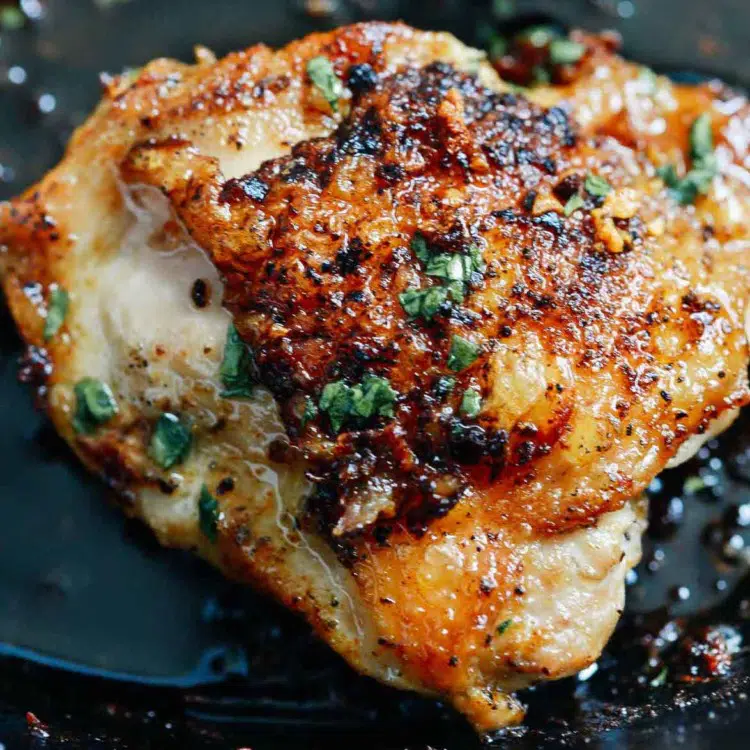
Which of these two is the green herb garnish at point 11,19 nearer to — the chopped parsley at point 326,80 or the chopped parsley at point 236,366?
the chopped parsley at point 326,80

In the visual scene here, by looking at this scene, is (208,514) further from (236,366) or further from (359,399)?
(359,399)

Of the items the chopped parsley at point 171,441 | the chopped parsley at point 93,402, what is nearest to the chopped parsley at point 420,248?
the chopped parsley at point 171,441

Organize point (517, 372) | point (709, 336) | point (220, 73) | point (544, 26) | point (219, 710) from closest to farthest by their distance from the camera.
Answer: point (517, 372) → point (709, 336) → point (220, 73) → point (219, 710) → point (544, 26)

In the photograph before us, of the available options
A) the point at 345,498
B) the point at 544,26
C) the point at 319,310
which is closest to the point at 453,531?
the point at 345,498

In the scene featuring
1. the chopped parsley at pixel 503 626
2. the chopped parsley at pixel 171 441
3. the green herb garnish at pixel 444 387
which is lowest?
the chopped parsley at pixel 503 626

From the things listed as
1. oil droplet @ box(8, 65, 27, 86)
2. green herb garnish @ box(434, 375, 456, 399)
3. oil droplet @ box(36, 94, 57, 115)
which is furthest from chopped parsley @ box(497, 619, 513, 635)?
oil droplet @ box(8, 65, 27, 86)

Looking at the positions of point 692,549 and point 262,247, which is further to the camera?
point 692,549

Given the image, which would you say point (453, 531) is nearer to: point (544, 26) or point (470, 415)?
point (470, 415)
